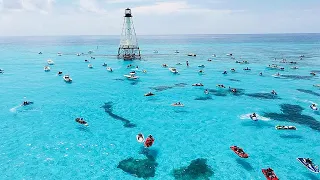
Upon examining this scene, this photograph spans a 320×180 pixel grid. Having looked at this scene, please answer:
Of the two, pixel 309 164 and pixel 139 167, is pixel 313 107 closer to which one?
pixel 309 164

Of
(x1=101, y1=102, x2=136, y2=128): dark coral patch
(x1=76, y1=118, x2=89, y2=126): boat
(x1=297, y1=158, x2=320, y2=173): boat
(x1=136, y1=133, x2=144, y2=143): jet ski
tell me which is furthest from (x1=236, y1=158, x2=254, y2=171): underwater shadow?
(x1=76, y1=118, x2=89, y2=126): boat

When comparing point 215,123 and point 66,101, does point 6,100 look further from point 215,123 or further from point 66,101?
point 215,123

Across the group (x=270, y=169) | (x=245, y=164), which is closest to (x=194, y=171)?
(x=245, y=164)

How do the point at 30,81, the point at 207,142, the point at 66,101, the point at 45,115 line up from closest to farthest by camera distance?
the point at 207,142
the point at 45,115
the point at 66,101
the point at 30,81

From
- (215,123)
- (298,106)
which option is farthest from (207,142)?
(298,106)

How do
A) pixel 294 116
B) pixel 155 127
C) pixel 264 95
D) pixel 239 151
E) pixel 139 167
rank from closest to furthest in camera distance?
pixel 139 167 → pixel 239 151 → pixel 155 127 → pixel 294 116 → pixel 264 95

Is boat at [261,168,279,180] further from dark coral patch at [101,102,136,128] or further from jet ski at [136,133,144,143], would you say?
dark coral patch at [101,102,136,128]
